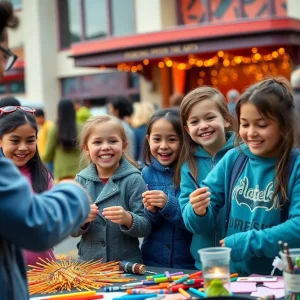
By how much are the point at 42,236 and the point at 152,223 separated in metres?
1.73

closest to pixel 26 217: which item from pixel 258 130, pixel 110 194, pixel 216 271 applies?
pixel 216 271

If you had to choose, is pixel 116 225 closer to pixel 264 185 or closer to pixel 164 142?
pixel 164 142

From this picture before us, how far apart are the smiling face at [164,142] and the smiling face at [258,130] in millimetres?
826

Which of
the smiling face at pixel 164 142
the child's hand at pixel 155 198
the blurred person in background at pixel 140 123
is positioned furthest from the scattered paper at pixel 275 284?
the blurred person in background at pixel 140 123

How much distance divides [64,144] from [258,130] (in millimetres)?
5520

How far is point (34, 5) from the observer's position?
1964cm

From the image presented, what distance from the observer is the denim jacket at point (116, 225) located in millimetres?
3391

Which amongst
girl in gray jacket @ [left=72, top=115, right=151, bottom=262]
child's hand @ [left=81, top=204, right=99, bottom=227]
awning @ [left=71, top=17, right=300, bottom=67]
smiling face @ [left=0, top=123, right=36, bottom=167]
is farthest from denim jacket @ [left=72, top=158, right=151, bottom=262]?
awning @ [left=71, top=17, right=300, bottom=67]

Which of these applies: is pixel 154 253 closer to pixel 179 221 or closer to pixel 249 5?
pixel 179 221

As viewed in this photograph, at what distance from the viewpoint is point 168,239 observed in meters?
3.56

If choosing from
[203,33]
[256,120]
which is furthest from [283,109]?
[203,33]

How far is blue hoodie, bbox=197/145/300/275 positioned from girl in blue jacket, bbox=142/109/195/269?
0.39 metres

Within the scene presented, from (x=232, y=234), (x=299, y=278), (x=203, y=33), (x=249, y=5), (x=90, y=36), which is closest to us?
(x=299, y=278)

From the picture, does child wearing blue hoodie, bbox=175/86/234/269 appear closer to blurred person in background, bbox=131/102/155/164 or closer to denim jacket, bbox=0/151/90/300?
denim jacket, bbox=0/151/90/300
